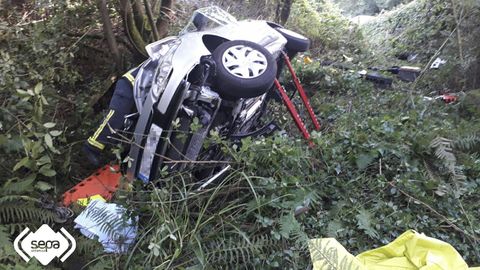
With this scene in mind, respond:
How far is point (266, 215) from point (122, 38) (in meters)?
3.11

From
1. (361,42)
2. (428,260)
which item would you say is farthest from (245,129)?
(361,42)

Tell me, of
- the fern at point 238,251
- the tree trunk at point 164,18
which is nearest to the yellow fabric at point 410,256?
the fern at point 238,251

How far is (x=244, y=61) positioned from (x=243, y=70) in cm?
9

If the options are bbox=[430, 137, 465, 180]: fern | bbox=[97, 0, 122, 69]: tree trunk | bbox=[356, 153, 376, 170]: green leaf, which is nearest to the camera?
bbox=[430, 137, 465, 180]: fern

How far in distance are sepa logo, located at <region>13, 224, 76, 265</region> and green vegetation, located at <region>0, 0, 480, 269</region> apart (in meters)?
0.06

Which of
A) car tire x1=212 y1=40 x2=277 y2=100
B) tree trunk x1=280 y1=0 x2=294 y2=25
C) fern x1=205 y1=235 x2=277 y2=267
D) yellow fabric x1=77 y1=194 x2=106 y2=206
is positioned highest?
car tire x1=212 y1=40 x2=277 y2=100

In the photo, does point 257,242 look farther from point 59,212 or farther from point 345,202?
point 59,212

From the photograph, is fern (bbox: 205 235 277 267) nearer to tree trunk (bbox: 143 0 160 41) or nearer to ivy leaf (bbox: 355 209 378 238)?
ivy leaf (bbox: 355 209 378 238)

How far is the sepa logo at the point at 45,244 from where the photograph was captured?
2408mm

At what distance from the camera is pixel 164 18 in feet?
17.3

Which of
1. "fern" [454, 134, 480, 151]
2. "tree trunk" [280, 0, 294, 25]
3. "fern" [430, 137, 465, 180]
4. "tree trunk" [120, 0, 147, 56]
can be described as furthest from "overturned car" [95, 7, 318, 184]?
"tree trunk" [280, 0, 294, 25]

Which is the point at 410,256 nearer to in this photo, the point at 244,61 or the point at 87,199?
the point at 244,61

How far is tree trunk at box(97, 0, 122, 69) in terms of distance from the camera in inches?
174

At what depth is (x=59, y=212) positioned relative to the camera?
9.33ft
